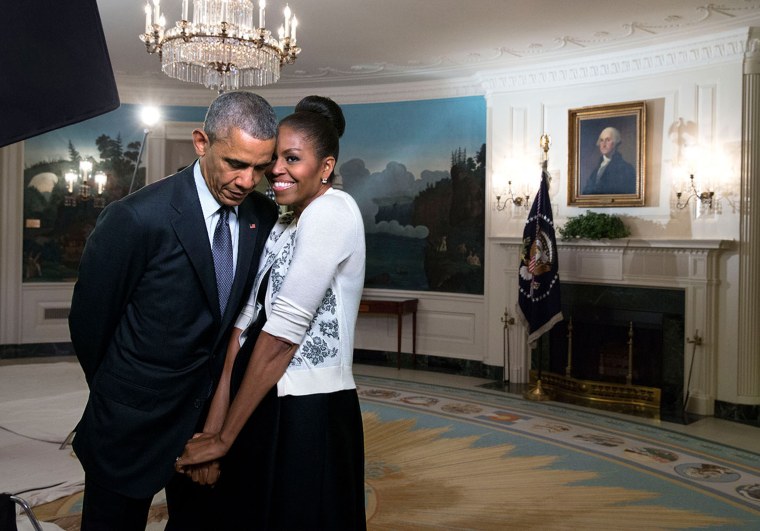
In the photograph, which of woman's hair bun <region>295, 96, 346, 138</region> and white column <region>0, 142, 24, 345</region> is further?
white column <region>0, 142, 24, 345</region>

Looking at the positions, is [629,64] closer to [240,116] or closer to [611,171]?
[611,171]

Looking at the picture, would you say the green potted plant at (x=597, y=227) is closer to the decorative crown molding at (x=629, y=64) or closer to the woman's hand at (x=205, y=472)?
the decorative crown molding at (x=629, y=64)

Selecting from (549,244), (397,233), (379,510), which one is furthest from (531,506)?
(397,233)

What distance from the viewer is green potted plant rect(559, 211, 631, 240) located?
757cm

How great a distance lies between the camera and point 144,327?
6.22 ft

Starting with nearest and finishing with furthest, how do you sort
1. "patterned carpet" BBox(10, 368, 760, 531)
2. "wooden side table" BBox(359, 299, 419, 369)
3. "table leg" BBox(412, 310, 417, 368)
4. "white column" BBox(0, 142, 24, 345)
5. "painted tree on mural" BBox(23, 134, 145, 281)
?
"patterned carpet" BBox(10, 368, 760, 531) < "wooden side table" BBox(359, 299, 419, 369) < "table leg" BBox(412, 310, 417, 368) < "white column" BBox(0, 142, 24, 345) < "painted tree on mural" BBox(23, 134, 145, 281)

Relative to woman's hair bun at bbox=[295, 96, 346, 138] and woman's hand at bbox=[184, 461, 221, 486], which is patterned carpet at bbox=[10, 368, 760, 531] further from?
woman's hair bun at bbox=[295, 96, 346, 138]

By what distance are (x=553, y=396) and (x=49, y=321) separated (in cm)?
694

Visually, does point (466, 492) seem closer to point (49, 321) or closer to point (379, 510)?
point (379, 510)

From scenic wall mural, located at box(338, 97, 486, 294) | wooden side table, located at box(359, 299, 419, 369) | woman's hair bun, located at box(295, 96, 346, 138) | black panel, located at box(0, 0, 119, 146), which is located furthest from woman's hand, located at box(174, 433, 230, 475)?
scenic wall mural, located at box(338, 97, 486, 294)

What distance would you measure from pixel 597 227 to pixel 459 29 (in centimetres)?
255

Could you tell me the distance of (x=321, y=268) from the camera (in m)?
1.88

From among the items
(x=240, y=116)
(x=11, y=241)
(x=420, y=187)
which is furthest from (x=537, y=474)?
(x=11, y=241)

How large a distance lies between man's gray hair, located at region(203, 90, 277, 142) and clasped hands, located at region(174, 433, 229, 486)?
83 cm
